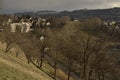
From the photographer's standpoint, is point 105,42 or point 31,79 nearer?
point 31,79

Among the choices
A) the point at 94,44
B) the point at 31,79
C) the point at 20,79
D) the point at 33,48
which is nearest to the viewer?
the point at 20,79

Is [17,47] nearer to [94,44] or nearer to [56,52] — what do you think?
[56,52]

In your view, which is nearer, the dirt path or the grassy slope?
the grassy slope

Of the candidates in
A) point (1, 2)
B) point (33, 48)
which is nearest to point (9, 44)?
point (33, 48)

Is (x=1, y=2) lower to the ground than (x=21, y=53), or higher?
higher

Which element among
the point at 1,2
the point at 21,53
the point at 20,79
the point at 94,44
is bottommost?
the point at 21,53

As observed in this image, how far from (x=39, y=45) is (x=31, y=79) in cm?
5664

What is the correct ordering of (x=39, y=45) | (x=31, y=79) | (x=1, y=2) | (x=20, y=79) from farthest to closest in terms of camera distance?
(x=39, y=45)
(x=1, y=2)
(x=31, y=79)
(x=20, y=79)

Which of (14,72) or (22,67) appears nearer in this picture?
→ (14,72)

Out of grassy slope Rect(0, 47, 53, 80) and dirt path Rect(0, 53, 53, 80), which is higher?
grassy slope Rect(0, 47, 53, 80)

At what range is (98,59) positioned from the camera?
61.5 m

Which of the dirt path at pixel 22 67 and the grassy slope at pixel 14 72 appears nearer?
the grassy slope at pixel 14 72

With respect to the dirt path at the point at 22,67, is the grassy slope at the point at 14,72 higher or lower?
higher

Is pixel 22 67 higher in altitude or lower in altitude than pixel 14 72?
lower
